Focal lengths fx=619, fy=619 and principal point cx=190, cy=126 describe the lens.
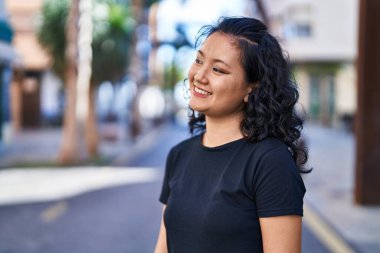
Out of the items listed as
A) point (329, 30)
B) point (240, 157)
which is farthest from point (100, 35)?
point (329, 30)

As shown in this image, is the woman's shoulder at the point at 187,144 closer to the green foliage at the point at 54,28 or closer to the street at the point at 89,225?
the street at the point at 89,225

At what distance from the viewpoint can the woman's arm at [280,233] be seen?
6.19ft

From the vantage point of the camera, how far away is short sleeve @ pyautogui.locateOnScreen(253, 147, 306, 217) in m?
1.87

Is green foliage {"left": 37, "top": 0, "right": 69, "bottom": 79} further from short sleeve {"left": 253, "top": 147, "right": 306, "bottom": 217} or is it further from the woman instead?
short sleeve {"left": 253, "top": 147, "right": 306, "bottom": 217}

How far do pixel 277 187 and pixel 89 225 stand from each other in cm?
644

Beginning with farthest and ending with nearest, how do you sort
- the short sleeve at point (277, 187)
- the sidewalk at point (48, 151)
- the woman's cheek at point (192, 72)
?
1. the sidewalk at point (48, 151)
2. the woman's cheek at point (192, 72)
3. the short sleeve at point (277, 187)

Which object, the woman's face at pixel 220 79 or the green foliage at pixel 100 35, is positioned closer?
the woman's face at pixel 220 79

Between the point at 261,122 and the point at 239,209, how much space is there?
0.99 ft

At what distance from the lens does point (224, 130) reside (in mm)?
2145

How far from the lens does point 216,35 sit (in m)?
2.12

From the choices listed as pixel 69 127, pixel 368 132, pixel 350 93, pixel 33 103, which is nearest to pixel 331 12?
pixel 350 93

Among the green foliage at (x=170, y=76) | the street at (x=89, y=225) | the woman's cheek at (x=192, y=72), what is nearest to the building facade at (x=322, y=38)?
the green foliage at (x=170, y=76)

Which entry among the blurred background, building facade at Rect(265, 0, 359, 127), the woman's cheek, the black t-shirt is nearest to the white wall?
building facade at Rect(265, 0, 359, 127)

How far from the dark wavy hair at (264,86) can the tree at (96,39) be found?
15.5m
